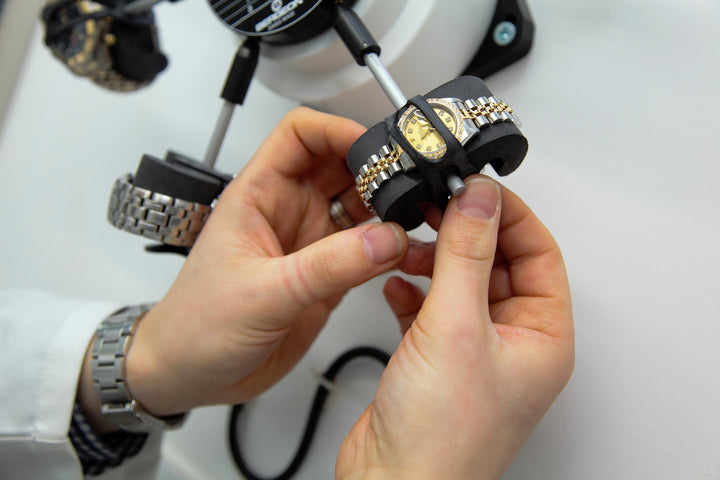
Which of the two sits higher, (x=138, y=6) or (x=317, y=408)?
(x=138, y=6)

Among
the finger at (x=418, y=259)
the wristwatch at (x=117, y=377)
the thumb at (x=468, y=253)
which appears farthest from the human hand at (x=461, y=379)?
the wristwatch at (x=117, y=377)

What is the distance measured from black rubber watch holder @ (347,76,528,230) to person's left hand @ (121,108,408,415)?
34mm

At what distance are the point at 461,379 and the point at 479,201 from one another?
5.2 inches

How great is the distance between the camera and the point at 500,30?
54 centimetres

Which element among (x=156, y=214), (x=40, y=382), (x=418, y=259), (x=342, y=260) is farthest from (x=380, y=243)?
(x=40, y=382)

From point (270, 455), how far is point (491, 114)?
0.53 metres

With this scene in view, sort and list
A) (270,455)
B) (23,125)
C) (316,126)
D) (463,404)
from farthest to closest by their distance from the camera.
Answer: (23,125)
(270,455)
(316,126)
(463,404)

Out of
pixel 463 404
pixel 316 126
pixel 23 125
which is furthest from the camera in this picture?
pixel 23 125

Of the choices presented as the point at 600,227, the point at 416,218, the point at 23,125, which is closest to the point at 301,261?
the point at 416,218

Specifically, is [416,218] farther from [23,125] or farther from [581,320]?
[23,125]

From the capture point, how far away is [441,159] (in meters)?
0.32

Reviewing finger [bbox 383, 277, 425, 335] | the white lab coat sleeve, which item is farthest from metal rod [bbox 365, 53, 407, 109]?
the white lab coat sleeve

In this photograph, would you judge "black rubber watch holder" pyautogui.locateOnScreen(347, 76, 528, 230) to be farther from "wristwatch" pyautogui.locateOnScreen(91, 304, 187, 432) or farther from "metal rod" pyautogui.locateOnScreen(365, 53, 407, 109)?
"wristwatch" pyautogui.locateOnScreen(91, 304, 187, 432)

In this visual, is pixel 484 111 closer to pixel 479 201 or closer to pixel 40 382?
pixel 479 201
